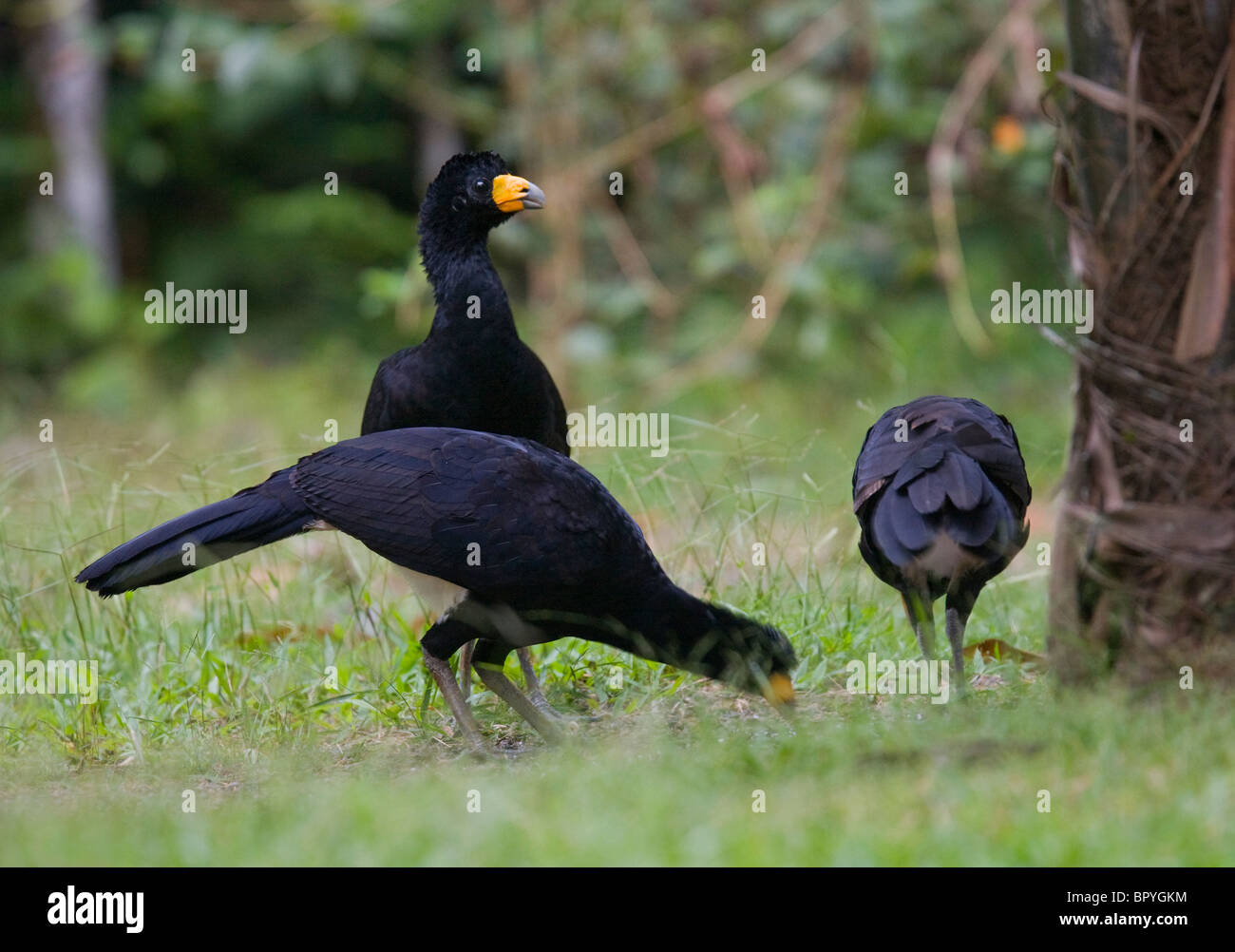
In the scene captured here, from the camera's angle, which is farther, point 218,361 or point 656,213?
point 218,361

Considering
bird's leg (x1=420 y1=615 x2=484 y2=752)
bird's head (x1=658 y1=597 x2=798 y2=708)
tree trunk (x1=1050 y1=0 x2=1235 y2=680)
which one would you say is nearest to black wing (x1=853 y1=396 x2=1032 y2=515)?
tree trunk (x1=1050 y1=0 x2=1235 y2=680)

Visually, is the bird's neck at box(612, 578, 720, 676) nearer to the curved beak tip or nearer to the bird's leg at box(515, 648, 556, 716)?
the curved beak tip

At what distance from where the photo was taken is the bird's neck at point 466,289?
15.9 ft

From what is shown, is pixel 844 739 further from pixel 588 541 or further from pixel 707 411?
pixel 707 411

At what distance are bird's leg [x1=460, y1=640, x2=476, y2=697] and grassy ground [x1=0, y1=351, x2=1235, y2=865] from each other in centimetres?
8

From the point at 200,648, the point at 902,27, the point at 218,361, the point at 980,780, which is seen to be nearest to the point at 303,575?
the point at 200,648

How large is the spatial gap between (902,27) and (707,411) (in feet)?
8.20

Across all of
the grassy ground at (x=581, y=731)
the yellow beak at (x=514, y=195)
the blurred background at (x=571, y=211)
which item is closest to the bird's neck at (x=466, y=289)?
the yellow beak at (x=514, y=195)

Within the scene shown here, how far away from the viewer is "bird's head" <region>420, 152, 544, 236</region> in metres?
5.07

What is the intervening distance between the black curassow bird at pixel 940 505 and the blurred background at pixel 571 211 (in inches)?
56.5

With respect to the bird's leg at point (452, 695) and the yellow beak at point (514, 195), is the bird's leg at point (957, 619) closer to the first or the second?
the bird's leg at point (452, 695)

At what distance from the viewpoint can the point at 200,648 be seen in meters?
4.71

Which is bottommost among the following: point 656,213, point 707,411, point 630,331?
point 707,411

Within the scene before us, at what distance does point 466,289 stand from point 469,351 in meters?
0.26
